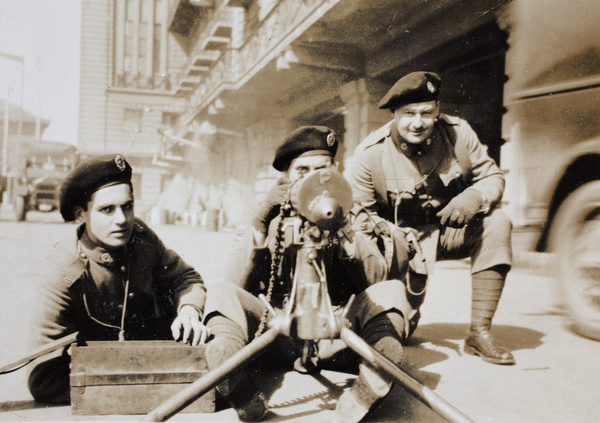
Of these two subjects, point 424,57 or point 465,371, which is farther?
point 424,57

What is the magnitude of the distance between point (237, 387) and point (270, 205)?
0.69 m

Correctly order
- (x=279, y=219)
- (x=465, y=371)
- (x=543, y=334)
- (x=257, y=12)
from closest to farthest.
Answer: (x=279, y=219)
(x=465, y=371)
(x=543, y=334)
(x=257, y=12)

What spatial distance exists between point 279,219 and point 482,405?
115 centimetres

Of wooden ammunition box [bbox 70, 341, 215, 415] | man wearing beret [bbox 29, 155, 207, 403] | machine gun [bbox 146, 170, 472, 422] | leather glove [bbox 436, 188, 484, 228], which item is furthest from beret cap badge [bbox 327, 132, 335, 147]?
wooden ammunition box [bbox 70, 341, 215, 415]

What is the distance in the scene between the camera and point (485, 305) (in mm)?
2758

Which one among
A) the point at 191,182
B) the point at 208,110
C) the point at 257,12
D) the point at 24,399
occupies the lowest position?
the point at 24,399

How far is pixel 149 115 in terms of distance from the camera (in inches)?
1136

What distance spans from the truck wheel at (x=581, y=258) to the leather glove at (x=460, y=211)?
3.35ft

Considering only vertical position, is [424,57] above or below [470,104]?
above

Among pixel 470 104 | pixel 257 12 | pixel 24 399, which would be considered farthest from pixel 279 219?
pixel 257 12

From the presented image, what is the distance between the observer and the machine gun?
5.13 ft

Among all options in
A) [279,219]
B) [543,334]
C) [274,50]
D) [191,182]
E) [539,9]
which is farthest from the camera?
[191,182]

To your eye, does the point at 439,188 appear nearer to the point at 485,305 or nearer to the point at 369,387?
the point at 485,305

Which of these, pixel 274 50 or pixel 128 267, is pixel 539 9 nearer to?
pixel 128 267
